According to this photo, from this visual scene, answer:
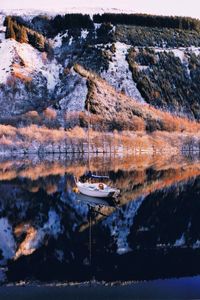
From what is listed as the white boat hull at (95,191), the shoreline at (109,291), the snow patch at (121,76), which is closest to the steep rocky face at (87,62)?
the snow patch at (121,76)

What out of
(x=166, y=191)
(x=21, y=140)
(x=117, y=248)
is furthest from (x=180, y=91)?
(x=117, y=248)

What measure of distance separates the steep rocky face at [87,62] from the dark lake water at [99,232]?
5294 centimetres

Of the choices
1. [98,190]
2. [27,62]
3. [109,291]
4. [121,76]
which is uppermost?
[109,291]

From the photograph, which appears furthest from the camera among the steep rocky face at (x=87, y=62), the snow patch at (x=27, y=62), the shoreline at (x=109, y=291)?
the snow patch at (x=27, y=62)

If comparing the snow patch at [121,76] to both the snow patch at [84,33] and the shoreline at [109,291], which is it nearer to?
the snow patch at [84,33]

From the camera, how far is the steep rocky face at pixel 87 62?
10150cm

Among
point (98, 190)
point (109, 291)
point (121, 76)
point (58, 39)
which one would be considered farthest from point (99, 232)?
point (58, 39)

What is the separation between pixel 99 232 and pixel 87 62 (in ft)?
270

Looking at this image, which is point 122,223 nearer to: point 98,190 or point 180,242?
point 180,242

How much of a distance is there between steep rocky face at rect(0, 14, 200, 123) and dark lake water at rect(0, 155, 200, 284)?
174ft

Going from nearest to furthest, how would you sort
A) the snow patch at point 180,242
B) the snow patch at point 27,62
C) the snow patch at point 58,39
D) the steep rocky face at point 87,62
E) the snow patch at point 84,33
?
the snow patch at point 180,242
the steep rocky face at point 87,62
the snow patch at point 27,62
the snow patch at point 84,33
the snow patch at point 58,39

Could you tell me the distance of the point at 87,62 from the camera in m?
108

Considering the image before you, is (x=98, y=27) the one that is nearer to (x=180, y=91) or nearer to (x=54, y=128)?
(x=180, y=91)

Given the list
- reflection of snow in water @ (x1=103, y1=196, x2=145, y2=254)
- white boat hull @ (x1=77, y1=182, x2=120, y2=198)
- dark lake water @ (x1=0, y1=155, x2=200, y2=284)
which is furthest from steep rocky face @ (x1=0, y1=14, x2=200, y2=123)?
reflection of snow in water @ (x1=103, y1=196, x2=145, y2=254)
